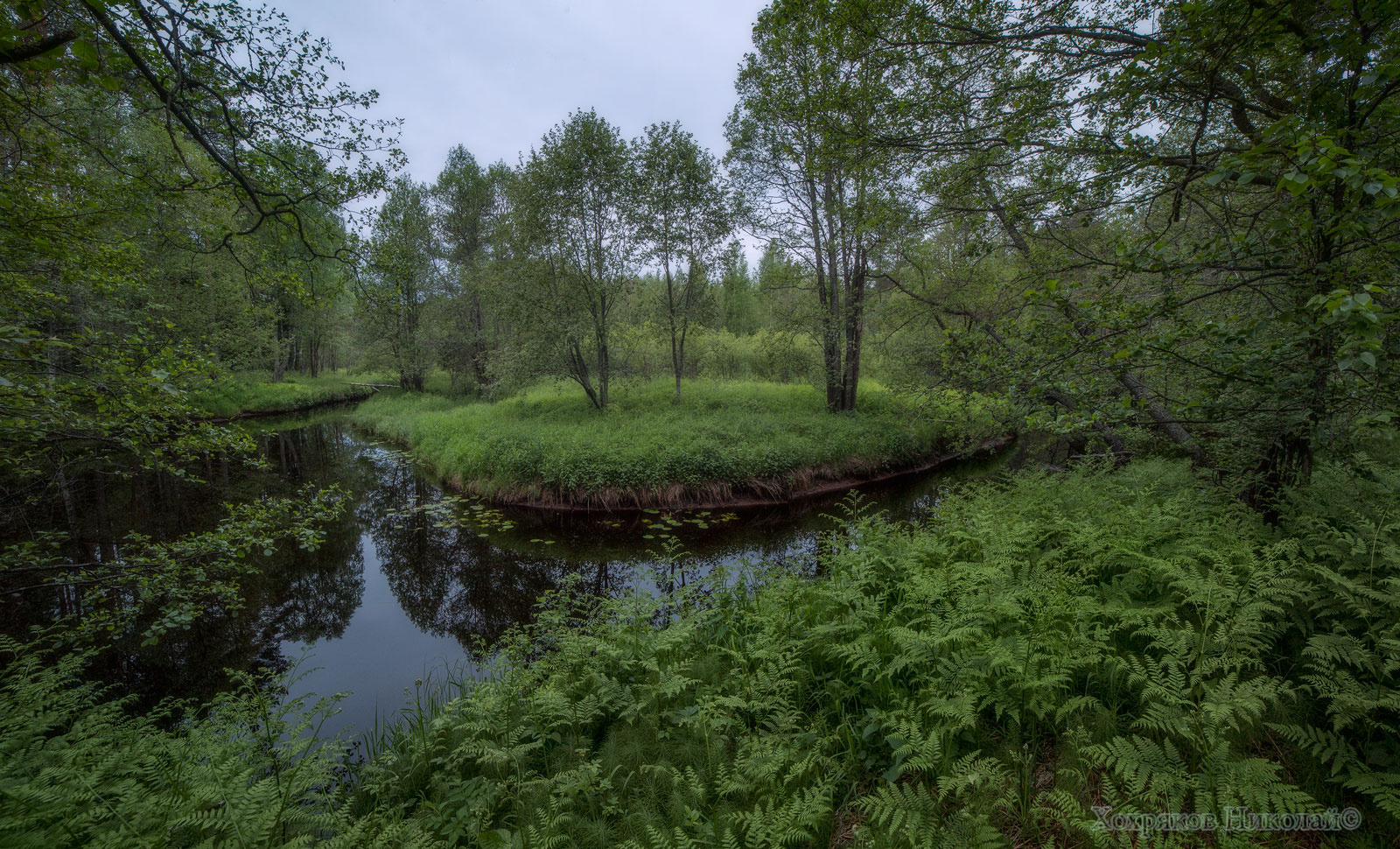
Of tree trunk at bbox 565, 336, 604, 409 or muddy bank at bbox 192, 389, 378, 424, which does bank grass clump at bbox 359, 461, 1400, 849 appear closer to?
tree trunk at bbox 565, 336, 604, 409

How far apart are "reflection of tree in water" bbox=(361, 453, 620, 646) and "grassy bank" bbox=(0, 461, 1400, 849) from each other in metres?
3.11

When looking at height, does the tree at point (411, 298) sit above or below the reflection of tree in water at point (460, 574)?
above

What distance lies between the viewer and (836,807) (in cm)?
264

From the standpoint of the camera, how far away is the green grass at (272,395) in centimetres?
2138

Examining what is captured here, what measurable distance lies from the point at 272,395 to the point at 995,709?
3273 cm

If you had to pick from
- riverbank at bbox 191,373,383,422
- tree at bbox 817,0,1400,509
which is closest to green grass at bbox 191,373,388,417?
riverbank at bbox 191,373,383,422

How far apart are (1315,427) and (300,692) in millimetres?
9597

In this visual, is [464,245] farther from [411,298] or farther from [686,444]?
[686,444]

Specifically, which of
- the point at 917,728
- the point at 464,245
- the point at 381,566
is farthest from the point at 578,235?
the point at 917,728

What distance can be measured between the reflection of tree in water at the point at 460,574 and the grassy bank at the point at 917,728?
3106 mm

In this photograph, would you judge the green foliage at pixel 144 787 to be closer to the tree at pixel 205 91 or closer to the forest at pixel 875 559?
the forest at pixel 875 559

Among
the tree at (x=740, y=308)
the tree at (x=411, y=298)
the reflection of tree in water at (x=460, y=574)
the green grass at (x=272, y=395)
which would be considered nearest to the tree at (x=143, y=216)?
the reflection of tree in water at (x=460, y=574)

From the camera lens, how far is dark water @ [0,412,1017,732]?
5966mm

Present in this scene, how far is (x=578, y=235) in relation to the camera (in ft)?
54.0
